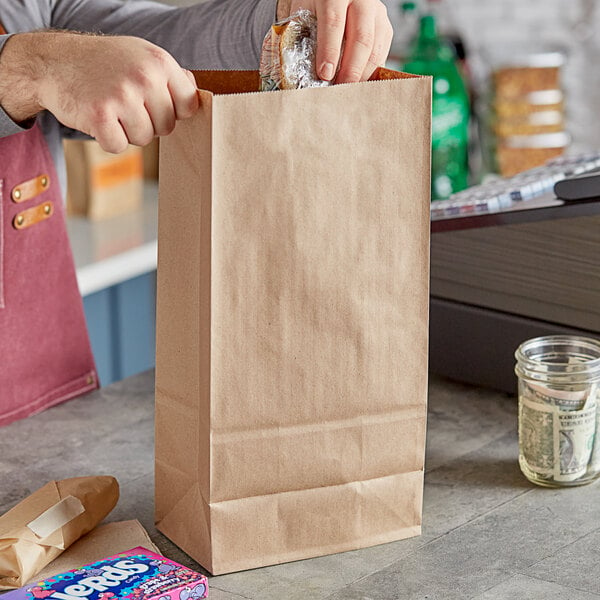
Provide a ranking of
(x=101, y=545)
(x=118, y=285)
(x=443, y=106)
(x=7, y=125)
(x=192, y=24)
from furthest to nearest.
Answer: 1. (x=118, y=285)
2. (x=443, y=106)
3. (x=192, y=24)
4. (x=7, y=125)
5. (x=101, y=545)

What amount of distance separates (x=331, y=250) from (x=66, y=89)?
248 mm

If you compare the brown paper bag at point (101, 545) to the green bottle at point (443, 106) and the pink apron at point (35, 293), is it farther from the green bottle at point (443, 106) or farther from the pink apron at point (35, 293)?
the green bottle at point (443, 106)

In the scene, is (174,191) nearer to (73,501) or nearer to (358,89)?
(358,89)

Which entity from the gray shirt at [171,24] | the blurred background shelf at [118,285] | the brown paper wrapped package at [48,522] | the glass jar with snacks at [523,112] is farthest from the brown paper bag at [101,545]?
the glass jar with snacks at [523,112]

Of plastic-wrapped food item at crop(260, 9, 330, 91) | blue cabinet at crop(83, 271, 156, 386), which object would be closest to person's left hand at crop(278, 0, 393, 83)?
plastic-wrapped food item at crop(260, 9, 330, 91)

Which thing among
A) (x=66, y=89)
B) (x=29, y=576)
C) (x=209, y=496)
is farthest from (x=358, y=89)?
(x=29, y=576)

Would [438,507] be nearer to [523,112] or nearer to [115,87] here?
[115,87]

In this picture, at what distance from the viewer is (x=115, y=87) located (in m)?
0.84

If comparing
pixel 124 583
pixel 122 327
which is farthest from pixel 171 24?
pixel 122 327

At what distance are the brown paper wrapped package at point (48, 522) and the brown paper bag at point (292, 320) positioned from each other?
55mm

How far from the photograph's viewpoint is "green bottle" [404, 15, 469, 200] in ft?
7.43

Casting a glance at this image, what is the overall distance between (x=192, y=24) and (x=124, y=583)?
71cm

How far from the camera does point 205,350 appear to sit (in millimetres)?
876

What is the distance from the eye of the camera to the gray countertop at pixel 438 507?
882mm
